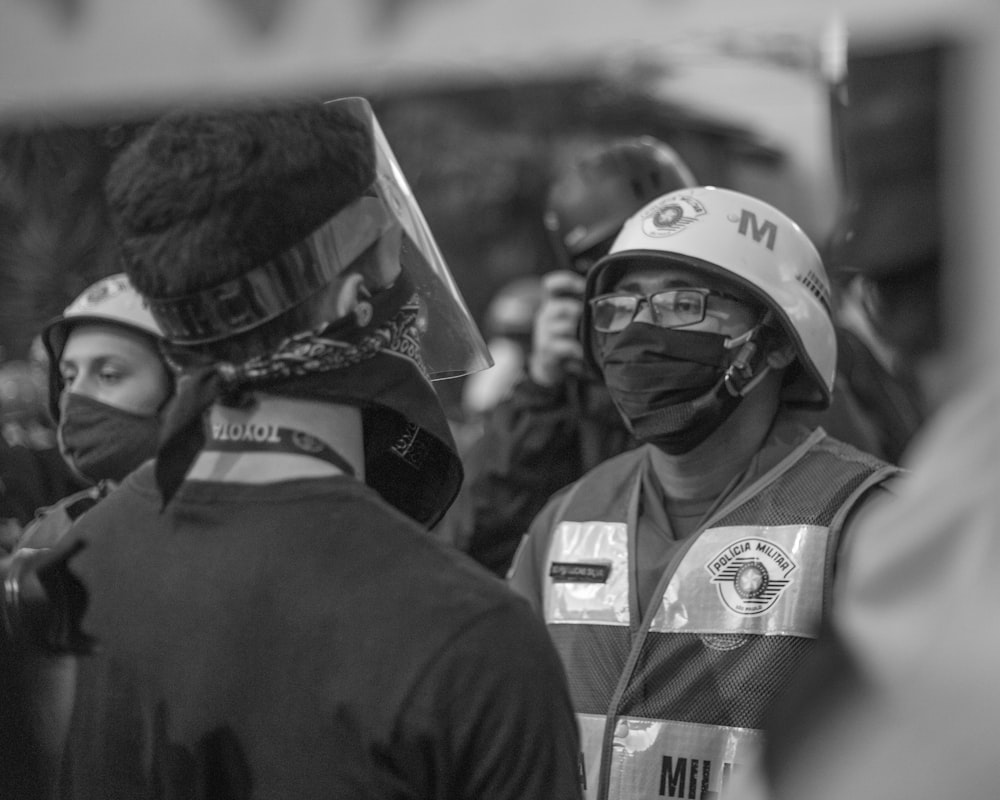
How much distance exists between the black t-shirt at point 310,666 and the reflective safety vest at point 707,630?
4.31ft

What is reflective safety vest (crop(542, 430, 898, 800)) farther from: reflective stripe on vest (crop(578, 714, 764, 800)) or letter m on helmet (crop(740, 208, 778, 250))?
letter m on helmet (crop(740, 208, 778, 250))

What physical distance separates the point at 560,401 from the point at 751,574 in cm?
184

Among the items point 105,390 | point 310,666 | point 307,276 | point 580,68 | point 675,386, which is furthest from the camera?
point 580,68

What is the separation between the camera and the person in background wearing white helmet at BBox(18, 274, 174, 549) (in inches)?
162

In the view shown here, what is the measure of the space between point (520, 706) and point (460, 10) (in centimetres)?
249

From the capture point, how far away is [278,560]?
185 cm

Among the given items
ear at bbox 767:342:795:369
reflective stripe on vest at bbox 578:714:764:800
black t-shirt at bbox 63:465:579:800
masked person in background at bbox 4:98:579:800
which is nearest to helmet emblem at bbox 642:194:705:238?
ear at bbox 767:342:795:369

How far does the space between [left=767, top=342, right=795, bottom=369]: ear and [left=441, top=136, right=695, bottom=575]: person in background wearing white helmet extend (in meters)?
1.25

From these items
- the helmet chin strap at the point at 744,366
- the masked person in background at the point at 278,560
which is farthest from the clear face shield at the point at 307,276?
the helmet chin strap at the point at 744,366

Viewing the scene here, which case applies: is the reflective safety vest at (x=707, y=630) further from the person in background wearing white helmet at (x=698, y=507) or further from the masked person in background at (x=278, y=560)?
the masked person in background at (x=278, y=560)

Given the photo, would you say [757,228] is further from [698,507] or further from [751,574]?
[751,574]

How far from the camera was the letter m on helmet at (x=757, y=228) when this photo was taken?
3533 millimetres

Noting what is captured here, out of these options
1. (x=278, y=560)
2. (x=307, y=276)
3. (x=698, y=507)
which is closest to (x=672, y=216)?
(x=698, y=507)

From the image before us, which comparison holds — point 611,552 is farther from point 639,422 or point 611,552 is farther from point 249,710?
point 249,710
